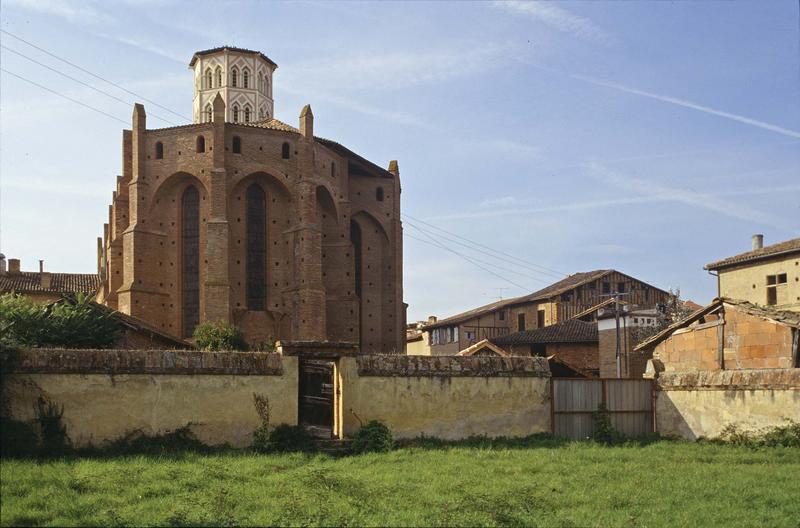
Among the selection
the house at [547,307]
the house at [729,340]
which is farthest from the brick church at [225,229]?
the house at [729,340]

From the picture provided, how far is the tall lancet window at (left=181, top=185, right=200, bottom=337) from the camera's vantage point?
3991cm

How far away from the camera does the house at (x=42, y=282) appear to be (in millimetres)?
49344

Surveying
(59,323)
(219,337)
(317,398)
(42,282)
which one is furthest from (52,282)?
(317,398)

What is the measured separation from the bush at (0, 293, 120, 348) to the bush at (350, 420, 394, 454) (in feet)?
22.0

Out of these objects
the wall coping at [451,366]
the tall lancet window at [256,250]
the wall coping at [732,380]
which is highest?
the tall lancet window at [256,250]

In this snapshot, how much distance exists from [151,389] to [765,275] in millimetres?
30251

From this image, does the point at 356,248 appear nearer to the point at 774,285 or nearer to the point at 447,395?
the point at 774,285

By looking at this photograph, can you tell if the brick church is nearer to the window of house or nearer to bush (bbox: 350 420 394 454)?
the window of house

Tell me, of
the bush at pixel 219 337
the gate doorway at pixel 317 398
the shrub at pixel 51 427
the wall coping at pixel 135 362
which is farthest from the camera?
the bush at pixel 219 337

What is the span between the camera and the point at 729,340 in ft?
66.1

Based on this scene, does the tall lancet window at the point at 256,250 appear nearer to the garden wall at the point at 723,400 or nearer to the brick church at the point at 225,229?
the brick church at the point at 225,229

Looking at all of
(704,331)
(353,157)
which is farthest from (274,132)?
(704,331)

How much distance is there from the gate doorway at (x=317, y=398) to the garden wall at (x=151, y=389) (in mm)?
877

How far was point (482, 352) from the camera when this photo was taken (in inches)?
1280
